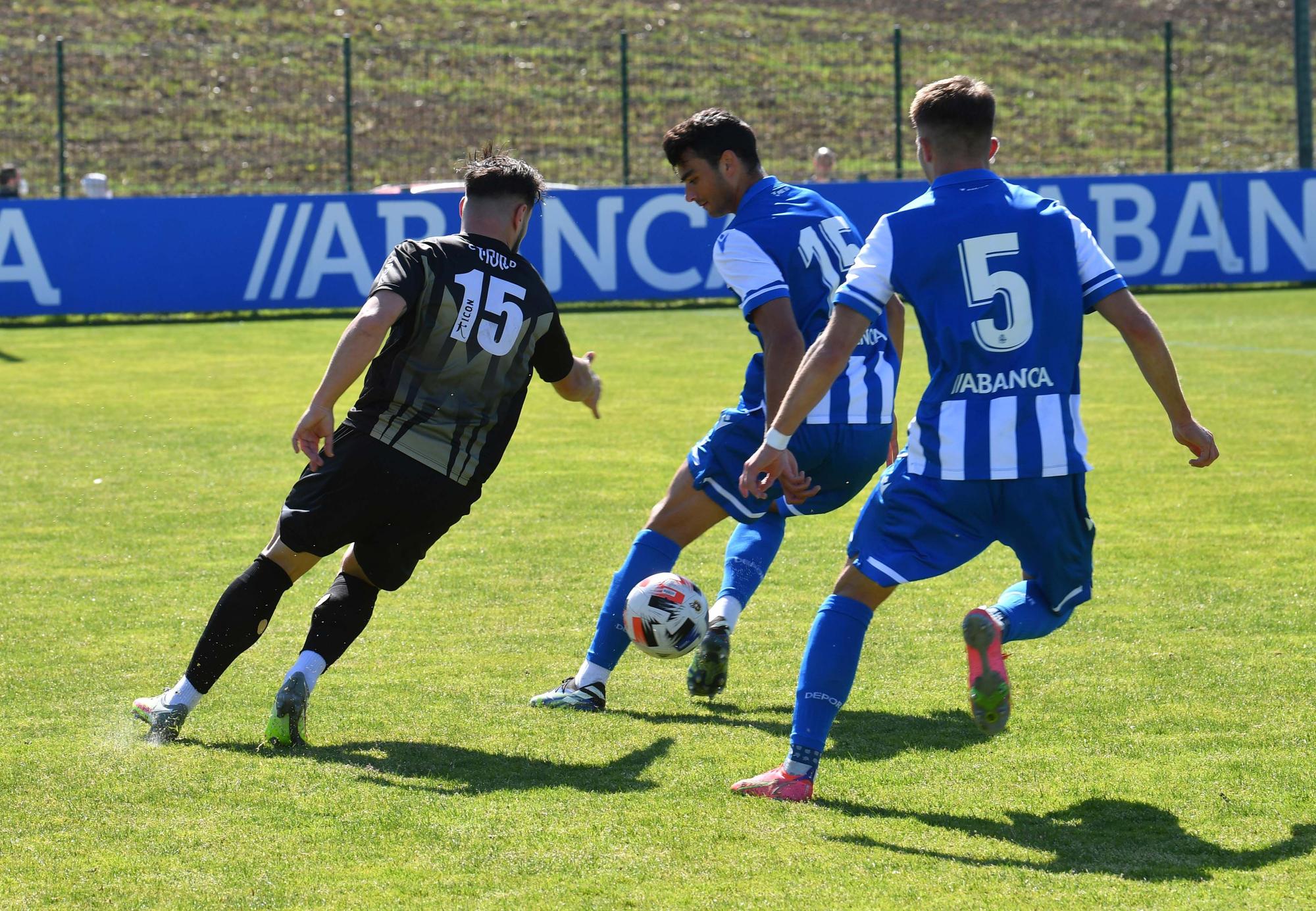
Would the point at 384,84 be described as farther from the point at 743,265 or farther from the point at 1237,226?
the point at 743,265

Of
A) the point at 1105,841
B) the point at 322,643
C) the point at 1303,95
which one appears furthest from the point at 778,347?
the point at 1303,95

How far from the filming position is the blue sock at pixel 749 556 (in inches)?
226

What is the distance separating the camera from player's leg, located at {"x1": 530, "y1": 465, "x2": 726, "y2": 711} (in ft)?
17.5

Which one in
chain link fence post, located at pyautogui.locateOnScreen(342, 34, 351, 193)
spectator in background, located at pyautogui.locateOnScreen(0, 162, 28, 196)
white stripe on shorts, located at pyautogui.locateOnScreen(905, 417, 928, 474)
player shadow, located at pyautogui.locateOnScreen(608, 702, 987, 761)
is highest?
chain link fence post, located at pyautogui.locateOnScreen(342, 34, 351, 193)

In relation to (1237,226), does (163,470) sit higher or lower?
lower

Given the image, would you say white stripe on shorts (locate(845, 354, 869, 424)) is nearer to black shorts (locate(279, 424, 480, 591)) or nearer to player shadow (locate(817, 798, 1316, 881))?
black shorts (locate(279, 424, 480, 591))

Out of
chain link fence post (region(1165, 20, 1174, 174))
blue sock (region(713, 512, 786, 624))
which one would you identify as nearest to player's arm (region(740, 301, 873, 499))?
blue sock (region(713, 512, 786, 624))

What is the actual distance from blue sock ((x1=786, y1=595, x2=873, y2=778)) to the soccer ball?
0.92 metres

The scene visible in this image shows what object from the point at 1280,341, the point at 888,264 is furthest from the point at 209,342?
the point at 888,264

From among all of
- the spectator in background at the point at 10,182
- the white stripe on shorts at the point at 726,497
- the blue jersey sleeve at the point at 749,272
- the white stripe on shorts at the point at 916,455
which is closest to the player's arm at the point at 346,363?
the blue jersey sleeve at the point at 749,272

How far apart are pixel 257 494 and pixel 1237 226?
15.8 meters

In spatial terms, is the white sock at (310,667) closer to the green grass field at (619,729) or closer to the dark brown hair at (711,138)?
the green grass field at (619,729)

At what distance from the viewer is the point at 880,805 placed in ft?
14.2

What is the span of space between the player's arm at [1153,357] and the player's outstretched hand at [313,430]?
2136 mm
